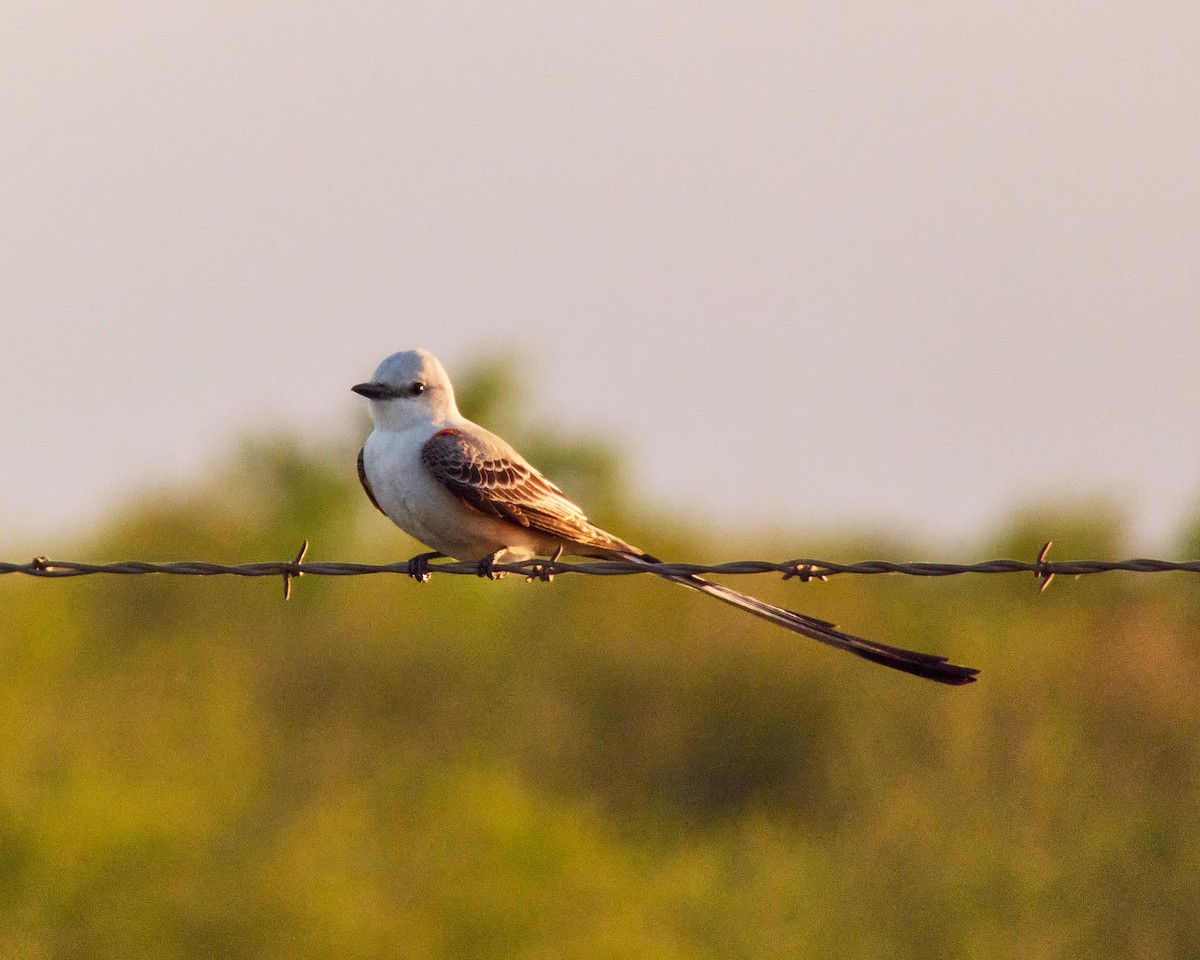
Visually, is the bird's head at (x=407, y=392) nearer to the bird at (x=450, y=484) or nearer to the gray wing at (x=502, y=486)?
the bird at (x=450, y=484)

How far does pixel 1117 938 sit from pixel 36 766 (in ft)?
51.8

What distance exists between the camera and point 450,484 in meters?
8.00

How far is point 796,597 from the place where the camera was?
1559 inches

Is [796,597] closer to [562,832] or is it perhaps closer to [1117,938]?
[1117,938]

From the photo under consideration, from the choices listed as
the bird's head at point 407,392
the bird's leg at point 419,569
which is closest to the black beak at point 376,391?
the bird's head at point 407,392

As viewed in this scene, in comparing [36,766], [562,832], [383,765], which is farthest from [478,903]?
[383,765]

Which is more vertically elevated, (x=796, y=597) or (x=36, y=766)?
(x=796, y=597)

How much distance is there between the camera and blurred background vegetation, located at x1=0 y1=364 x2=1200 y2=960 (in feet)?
78.0

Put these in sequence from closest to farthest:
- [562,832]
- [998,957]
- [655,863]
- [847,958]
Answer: [562,832]
[998,957]
[847,958]
[655,863]

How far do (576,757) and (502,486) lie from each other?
99.7 ft

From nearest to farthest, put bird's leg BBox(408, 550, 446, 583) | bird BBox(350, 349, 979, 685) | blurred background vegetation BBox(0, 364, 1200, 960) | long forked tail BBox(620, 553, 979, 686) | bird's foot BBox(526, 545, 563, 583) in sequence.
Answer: long forked tail BBox(620, 553, 979, 686)
bird's foot BBox(526, 545, 563, 583)
bird's leg BBox(408, 550, 446, 583)
bird BBox(350, 349, 979, 685)
blurred background vegetation BBox(0, 364, 1200, 960)

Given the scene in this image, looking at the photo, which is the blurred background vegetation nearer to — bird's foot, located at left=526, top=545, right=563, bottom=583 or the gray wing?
the gray wing

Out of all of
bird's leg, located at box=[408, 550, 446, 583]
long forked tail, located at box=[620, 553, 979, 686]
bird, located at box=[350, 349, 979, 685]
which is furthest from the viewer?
bird, located at box=[350, 349, 979, 685]

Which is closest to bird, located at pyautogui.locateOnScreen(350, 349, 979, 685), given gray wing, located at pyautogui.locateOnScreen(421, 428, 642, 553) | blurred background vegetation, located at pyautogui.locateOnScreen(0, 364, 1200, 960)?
gray wing, located at pyautogui.locateOnScreen(421, 428, 642, 553)
